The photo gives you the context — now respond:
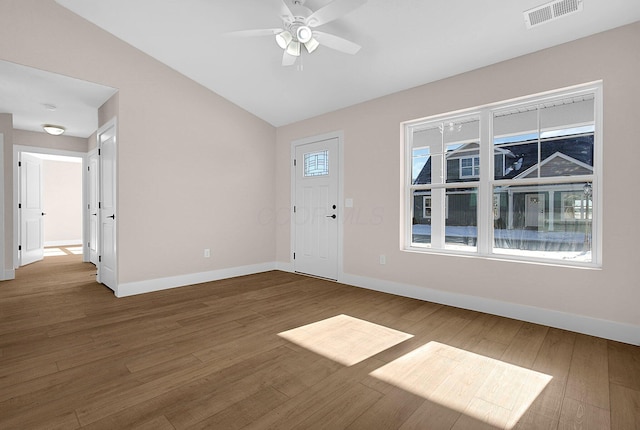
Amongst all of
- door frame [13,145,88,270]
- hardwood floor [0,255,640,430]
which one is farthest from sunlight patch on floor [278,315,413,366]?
door frame [13,145,88,270]

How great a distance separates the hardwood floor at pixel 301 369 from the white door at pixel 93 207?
2798mm

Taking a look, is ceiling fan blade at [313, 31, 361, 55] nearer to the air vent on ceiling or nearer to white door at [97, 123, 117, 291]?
the air vent on ceiling

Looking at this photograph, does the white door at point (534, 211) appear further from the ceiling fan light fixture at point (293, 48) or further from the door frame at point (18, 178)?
the door frame at point (18, 178)

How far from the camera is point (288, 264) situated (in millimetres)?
5547

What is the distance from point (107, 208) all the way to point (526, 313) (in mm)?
5348

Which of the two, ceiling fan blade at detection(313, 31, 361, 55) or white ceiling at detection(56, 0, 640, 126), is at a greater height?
white ceiling at detection(56, 0, 640, 126)

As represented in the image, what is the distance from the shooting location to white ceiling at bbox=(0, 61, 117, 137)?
3.54m

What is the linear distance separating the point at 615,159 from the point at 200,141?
15.9ft

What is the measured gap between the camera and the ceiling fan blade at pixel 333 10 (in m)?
2.30

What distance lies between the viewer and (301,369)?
2117mm

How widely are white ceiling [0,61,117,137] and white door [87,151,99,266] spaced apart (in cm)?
81

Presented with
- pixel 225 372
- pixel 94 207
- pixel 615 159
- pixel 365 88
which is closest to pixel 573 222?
pixel 615 159

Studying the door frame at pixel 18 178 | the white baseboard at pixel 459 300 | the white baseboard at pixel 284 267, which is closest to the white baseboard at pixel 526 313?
the white baseboard at pixel 459 300

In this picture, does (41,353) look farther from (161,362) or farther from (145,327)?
(161,362)
